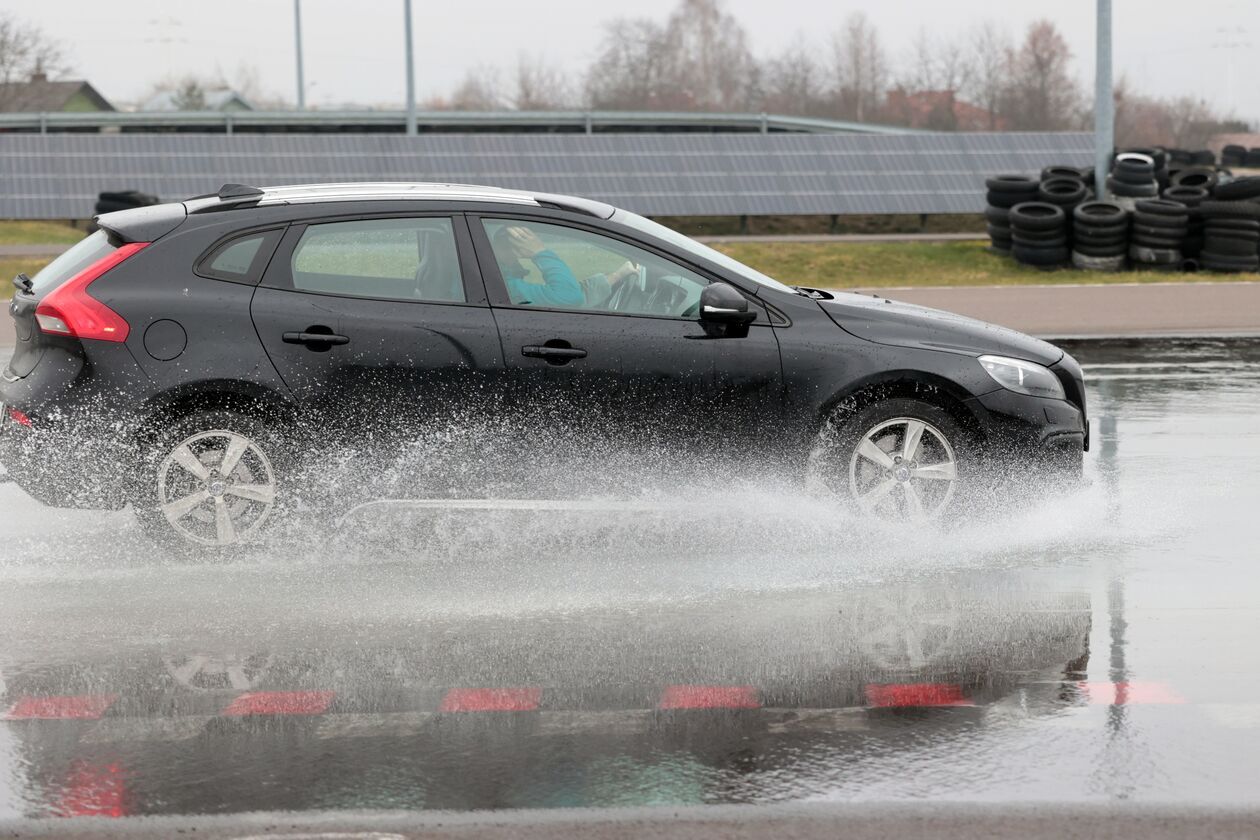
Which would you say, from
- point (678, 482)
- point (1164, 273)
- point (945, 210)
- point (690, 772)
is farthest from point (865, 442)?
point (945, 210)

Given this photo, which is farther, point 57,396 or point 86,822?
point 57,396

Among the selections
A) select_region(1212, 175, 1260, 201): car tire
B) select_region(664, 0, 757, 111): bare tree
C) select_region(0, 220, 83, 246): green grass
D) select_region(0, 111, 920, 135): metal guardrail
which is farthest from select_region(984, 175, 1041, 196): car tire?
select_region(664, 0, 757, 111): bare tree

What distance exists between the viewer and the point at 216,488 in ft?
25.3

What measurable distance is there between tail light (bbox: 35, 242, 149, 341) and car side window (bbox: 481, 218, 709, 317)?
5.33 feet

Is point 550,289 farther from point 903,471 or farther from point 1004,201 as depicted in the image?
point 1004,201

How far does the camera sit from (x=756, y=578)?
24.4 feet

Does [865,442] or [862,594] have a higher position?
[865,442]

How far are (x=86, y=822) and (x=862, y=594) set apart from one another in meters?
3.46

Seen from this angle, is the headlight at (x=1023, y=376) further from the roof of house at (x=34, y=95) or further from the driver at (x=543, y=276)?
the roof of house at (x=34, y=95)

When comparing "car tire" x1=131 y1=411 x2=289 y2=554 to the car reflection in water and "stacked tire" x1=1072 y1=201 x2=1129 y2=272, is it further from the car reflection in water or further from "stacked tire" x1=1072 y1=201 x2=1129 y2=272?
"stacked tire" x1=1072 y1=201 x2=1129 y2=272

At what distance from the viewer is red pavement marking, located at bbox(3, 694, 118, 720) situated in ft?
18.1

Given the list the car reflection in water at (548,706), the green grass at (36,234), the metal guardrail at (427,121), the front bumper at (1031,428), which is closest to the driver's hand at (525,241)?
the car reflection in water at (548,706)

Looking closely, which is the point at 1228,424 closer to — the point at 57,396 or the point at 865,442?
the point at 865,442

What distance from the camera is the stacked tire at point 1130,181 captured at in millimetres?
25266
